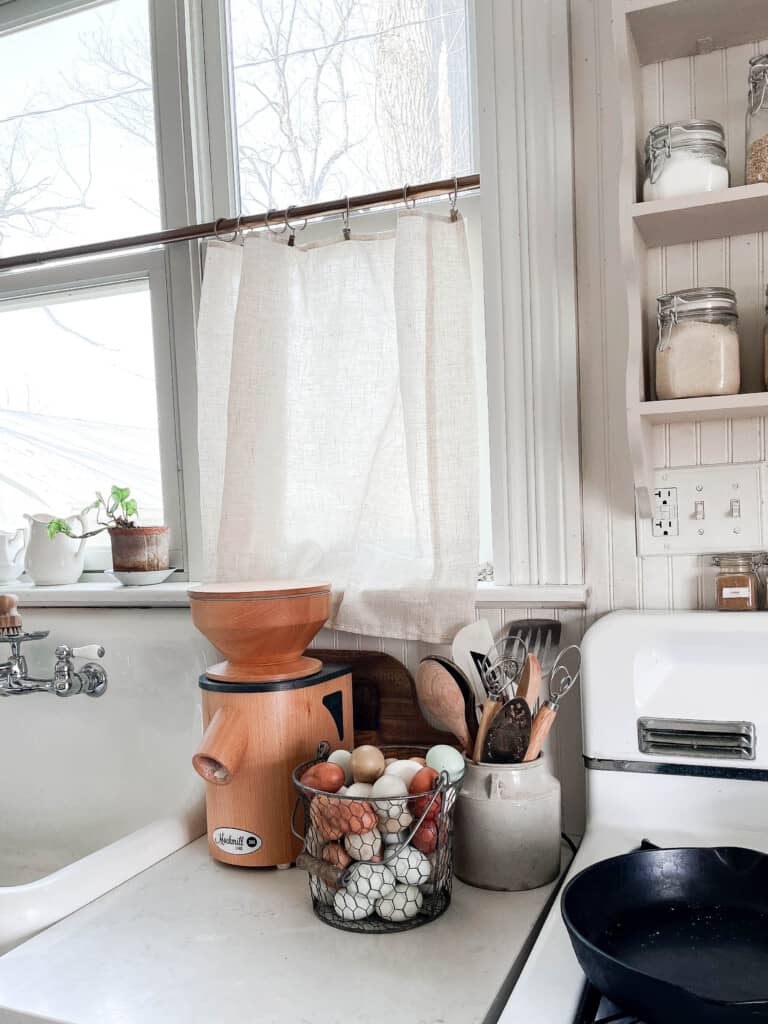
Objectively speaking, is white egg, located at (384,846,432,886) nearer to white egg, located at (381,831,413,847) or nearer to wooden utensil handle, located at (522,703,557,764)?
white egg, located at (381,831,413,847)

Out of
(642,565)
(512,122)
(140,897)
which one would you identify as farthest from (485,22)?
(140,897)

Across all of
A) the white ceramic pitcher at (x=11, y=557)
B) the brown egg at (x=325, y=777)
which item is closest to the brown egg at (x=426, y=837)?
the brown egg at (x=325, y=777)

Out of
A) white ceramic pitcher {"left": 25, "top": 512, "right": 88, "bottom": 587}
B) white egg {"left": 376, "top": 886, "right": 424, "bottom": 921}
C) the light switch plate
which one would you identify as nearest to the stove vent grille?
the light switch plate

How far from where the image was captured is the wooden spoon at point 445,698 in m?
1.08

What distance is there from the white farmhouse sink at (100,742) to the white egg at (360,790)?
40 centimetres

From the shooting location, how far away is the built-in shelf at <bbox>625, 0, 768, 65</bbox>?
1.01 m

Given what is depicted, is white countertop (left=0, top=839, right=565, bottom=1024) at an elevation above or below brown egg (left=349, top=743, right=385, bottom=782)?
below

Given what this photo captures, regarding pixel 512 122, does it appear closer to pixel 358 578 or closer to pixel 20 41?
pixel 358 578

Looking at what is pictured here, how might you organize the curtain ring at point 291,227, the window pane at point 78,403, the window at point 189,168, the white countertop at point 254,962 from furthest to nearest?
the window pane at point 78,403 < the curtain ring at point 291,227 < the window at point 189,168 < the white countertop at point 254,962

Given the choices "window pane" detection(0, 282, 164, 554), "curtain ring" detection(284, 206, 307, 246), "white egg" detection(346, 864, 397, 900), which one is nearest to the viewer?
"white egg" detection(346, 864, 397, 900)

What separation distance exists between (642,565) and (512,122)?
24.7 inches

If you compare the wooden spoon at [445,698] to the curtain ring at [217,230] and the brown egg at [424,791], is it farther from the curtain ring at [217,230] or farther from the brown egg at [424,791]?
the curtain ring at [217,230]

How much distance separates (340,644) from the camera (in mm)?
1353

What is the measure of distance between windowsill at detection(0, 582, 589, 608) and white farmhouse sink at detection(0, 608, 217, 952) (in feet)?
0.06
